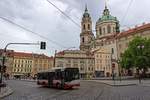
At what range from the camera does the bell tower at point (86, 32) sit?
118 m

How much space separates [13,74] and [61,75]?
92736 millimetres

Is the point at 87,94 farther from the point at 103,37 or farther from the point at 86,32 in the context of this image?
the point at 86,32

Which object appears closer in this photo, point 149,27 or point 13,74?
point 149,27

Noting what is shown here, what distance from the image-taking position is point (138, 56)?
59.0m

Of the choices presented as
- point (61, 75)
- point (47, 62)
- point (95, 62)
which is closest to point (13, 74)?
point (47, 62)

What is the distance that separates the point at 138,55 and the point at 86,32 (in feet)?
194

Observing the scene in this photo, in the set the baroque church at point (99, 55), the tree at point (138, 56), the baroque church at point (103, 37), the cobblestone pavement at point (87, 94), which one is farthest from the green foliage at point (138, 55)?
the baroque church at point (99, 55)

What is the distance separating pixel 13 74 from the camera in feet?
385

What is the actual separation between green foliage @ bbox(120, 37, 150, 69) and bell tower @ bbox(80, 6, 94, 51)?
54482 mm

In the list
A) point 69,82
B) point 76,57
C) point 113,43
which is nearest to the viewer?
point 69,82

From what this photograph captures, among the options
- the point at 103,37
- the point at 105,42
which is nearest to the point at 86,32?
the point at 103,37

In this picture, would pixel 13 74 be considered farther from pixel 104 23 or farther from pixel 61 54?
pixel 104 23

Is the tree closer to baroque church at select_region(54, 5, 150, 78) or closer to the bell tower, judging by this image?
baroque church at select_region(54, 5, 150, 78)

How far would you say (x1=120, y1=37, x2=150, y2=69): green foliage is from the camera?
58.5m
